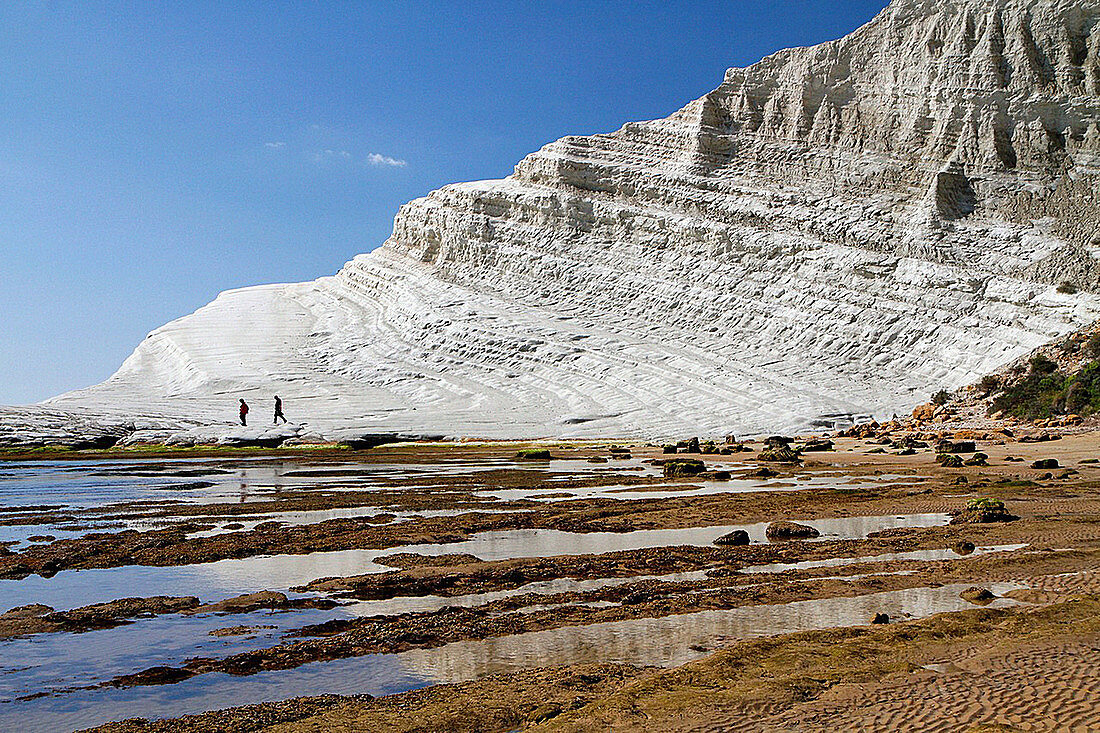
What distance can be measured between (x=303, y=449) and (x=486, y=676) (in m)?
28.3

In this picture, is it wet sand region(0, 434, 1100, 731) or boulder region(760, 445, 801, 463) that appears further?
boulder region(760, 445, 801, 463)

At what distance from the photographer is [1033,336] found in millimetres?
35094

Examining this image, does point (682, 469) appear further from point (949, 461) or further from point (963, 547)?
point (963, 547)

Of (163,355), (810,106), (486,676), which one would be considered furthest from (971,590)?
(163,355)

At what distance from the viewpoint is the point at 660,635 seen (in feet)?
17.1

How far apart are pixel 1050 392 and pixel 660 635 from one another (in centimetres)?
2851

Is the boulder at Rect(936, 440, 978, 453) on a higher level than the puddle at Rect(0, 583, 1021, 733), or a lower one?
lower

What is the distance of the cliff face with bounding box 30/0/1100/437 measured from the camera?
37781 mm

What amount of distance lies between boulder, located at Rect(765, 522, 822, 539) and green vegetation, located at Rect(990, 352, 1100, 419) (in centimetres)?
2182

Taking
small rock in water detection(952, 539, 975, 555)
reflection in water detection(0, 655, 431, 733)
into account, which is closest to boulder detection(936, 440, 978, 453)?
small rock in water detection(952, 539, 975, 555)

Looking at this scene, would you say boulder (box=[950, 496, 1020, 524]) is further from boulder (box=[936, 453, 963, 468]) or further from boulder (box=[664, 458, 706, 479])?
boulder (box=[936, 453, 963, 468])

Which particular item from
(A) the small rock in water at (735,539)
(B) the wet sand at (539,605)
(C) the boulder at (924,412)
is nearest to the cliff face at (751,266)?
(C) the boulder at (924,412)

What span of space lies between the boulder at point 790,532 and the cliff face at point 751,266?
77.6 ft

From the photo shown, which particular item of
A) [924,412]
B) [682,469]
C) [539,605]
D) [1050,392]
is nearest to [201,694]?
[539,605]
